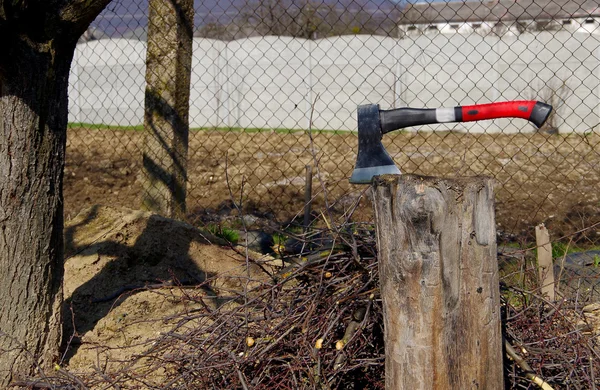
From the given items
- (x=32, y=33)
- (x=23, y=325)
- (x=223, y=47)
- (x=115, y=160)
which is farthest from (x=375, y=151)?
(x=223, y=47)

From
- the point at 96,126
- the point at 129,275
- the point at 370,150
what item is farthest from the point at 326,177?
the point at 370,150

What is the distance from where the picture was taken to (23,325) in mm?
3066

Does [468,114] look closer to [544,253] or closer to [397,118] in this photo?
[397,118]

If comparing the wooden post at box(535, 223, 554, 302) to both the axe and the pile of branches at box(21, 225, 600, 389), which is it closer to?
the pile of branches at box(21, 225, 600, 389)

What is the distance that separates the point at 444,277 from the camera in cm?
206

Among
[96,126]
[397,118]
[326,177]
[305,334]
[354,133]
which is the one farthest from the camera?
[96,126]

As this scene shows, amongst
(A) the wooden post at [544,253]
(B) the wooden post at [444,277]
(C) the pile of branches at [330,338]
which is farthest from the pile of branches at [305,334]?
(A) the wooden post at [544,253]

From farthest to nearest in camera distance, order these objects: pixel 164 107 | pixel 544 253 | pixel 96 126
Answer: pixel 96 126
pixel 164 107
pixel 544 253

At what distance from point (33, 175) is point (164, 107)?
6.36ft

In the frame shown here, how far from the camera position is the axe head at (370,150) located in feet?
8.47

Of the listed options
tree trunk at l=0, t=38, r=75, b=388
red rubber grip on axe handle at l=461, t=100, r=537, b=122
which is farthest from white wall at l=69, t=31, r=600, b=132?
red rubber grip on axe handle at l=461, t=100, r=537, b=122

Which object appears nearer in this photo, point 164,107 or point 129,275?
point 129,275

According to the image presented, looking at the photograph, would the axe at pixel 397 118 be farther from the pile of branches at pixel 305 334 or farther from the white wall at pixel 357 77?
the white wall at pixel 357 77

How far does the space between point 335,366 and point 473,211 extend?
760 millimetres
